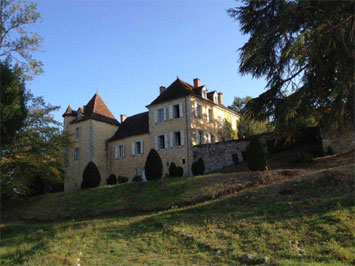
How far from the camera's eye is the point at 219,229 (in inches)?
307

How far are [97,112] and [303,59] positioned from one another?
2221 centimetres

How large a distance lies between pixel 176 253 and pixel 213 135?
62.6ft

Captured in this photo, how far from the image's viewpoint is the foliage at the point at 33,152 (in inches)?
642

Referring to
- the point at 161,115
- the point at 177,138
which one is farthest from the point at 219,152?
the point at 161,115

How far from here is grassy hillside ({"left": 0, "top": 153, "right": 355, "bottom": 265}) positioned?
617 cm

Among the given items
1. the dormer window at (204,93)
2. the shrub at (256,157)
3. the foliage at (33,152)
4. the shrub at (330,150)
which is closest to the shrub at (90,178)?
the foliage at (33,152)

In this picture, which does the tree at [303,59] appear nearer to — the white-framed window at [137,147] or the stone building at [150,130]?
the stone building at [150,130]

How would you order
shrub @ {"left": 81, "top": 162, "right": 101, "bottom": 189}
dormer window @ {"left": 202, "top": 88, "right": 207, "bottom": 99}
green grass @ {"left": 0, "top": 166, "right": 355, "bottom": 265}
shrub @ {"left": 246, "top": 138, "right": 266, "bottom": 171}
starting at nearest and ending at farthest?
green grass @ {"left": 0, "top": 166, "right": 355, "bottom": 265}, shrub @ {"left": 246, "top": 138, "right": 266, "bottom": 171}, shrub @ {"left": 81, "top": 162, "right": 101, "bottom": 189}, dormer window @ {"left": 202, "top": 88, "right": 207, "bottom": 99}

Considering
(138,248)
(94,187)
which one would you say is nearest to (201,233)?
(138,248)

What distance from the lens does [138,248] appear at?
7.52 metres

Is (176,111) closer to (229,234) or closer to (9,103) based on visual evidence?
(9,103)

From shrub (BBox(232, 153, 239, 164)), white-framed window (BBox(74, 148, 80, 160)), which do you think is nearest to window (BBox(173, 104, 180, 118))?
shrub (BBox(232, 153, 239, 164))

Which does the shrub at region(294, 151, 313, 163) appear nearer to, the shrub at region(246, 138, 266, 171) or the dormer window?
the shrub at region(246, 138, 266, 171)

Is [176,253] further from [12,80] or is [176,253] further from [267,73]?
[12,80]
